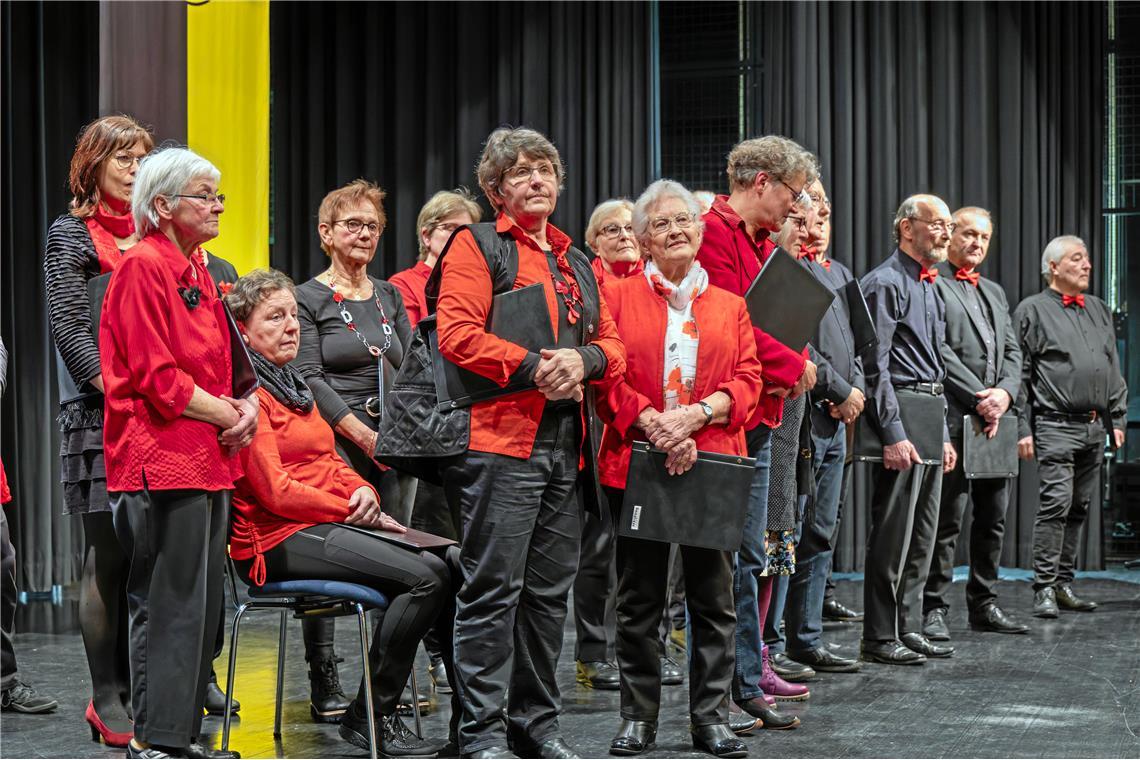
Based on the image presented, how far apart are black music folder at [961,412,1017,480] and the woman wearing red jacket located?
198cm

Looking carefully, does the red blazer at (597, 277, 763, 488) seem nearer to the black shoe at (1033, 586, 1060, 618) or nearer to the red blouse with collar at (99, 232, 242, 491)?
the red blouse with collar at (99, 232, 242, 491)

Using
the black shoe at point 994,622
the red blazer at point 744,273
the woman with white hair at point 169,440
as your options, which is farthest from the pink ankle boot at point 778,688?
the woman with white hair at point 169,440

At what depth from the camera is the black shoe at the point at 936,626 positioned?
4781 millimetres

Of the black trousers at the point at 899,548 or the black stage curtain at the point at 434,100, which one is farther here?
the black stage curtain at the point at 434,100

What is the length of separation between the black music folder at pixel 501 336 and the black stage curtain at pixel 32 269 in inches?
163

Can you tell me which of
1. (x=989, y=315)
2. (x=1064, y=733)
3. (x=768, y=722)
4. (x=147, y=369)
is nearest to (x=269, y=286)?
(x=147, y=369)

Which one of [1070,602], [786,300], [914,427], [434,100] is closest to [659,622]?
[786,300]

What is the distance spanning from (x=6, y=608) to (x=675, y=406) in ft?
7.50

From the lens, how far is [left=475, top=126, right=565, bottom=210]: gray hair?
2979 mm

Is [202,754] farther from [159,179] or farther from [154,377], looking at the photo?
[159,179]

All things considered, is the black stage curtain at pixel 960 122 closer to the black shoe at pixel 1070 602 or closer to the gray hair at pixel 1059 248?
the gray hair at pixel 1059 248

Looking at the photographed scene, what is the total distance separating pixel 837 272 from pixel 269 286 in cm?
211

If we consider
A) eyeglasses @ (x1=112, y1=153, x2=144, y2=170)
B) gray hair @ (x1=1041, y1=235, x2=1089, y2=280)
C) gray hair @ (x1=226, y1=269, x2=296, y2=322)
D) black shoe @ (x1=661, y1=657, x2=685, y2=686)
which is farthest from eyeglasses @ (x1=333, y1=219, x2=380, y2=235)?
gray hair @ (x1=1041, y1=235, x2=1089, y2=280)

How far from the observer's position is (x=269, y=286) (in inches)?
130
